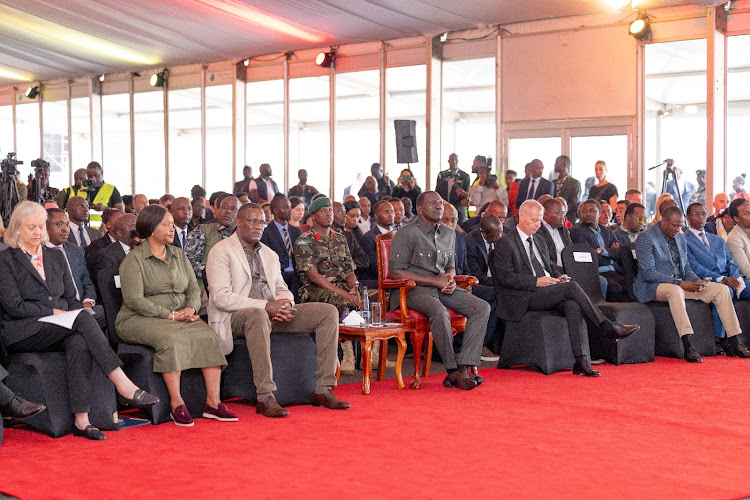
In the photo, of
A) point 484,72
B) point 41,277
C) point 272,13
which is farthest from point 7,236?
point 484,72

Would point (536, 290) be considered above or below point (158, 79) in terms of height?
below

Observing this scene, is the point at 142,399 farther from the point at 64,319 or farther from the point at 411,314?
the point at 411,314

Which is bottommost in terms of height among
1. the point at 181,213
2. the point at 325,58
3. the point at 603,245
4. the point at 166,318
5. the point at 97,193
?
the point at 166,318

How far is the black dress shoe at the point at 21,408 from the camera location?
4.69 m

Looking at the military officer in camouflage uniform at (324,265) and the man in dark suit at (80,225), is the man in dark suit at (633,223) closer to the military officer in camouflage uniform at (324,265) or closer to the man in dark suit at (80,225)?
the military officer in camouflage uniform at (324,265)

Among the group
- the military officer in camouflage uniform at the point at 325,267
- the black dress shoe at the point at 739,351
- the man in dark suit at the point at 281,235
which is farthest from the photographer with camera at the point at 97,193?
the black dress shoe at the point at 739,351

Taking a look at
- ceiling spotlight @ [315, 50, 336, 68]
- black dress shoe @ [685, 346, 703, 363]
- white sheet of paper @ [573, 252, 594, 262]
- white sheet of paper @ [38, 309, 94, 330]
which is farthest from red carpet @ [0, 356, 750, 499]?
ceiling spotlight @ [315, 50, 336, 68]

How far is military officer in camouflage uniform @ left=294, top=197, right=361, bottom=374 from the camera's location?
668 cm

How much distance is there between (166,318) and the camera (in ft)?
17.6

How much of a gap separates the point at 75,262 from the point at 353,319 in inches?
72.4

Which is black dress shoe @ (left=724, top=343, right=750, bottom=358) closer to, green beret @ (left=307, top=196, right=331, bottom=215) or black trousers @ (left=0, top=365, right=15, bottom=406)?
green beret @ (left=307, top=196, right=331, bottom=215)

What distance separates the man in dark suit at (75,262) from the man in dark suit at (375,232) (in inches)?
110

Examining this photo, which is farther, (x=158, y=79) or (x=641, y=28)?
(x=158, y=79)

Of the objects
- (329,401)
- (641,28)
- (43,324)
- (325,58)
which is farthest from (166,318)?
(325,58)
